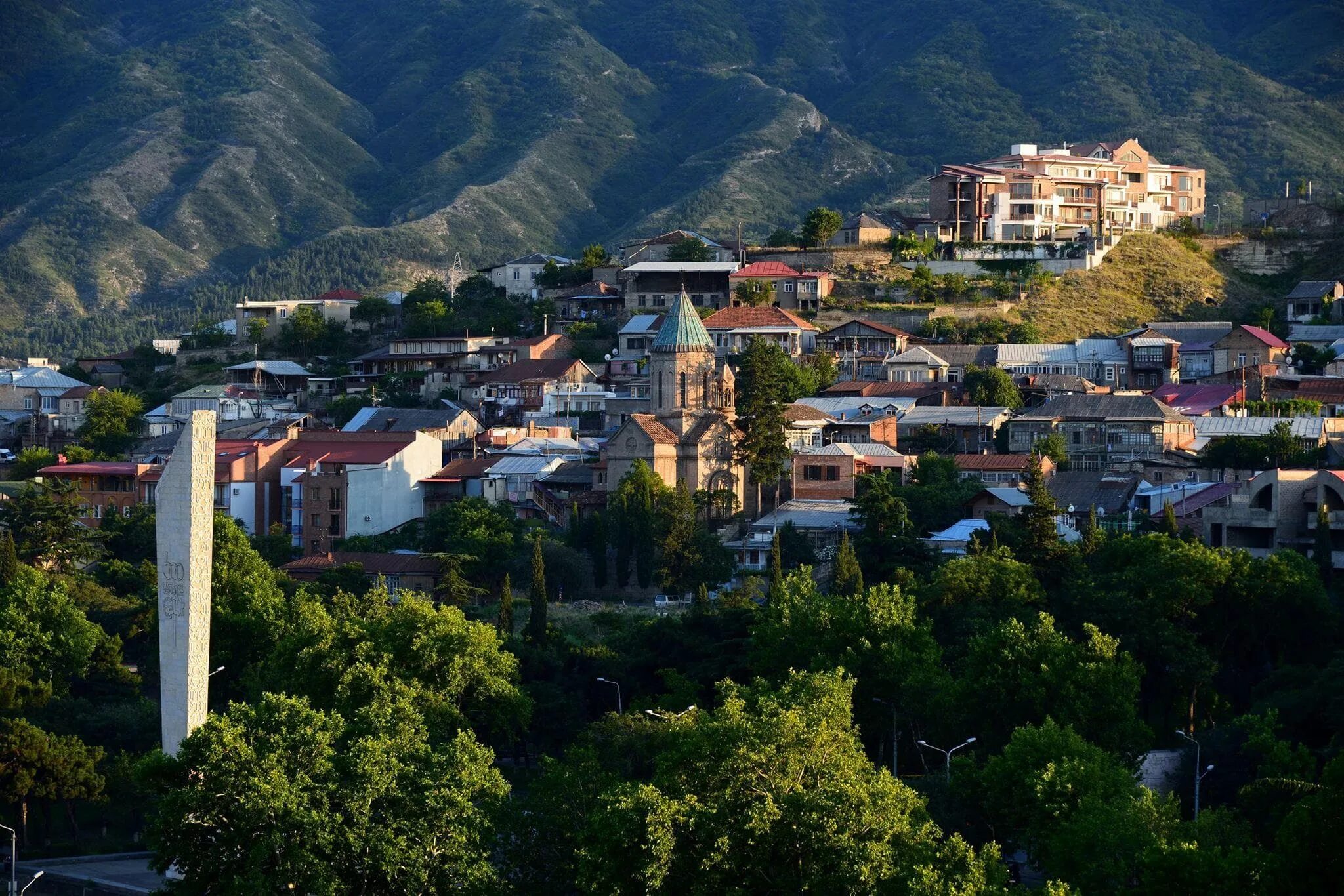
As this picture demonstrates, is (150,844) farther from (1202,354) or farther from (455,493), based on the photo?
(1202,354)

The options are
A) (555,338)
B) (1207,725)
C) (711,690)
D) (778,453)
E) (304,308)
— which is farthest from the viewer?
(304,308)

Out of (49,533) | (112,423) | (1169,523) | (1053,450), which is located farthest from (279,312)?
(1169,523)

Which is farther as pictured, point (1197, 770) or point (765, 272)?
point (765, 272)

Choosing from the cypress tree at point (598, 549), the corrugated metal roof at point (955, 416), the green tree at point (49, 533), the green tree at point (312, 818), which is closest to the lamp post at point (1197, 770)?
the green tree at point (312, 818)

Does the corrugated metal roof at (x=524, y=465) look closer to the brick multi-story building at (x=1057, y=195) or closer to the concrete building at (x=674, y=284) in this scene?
the concrete building at (x=674, y=284)

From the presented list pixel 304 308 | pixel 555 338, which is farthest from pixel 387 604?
pixel 304 308

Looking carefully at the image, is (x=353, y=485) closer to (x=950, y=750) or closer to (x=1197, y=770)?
(x=950, y=750)

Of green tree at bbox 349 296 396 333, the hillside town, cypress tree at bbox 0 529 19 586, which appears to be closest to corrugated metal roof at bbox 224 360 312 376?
the hillside town
